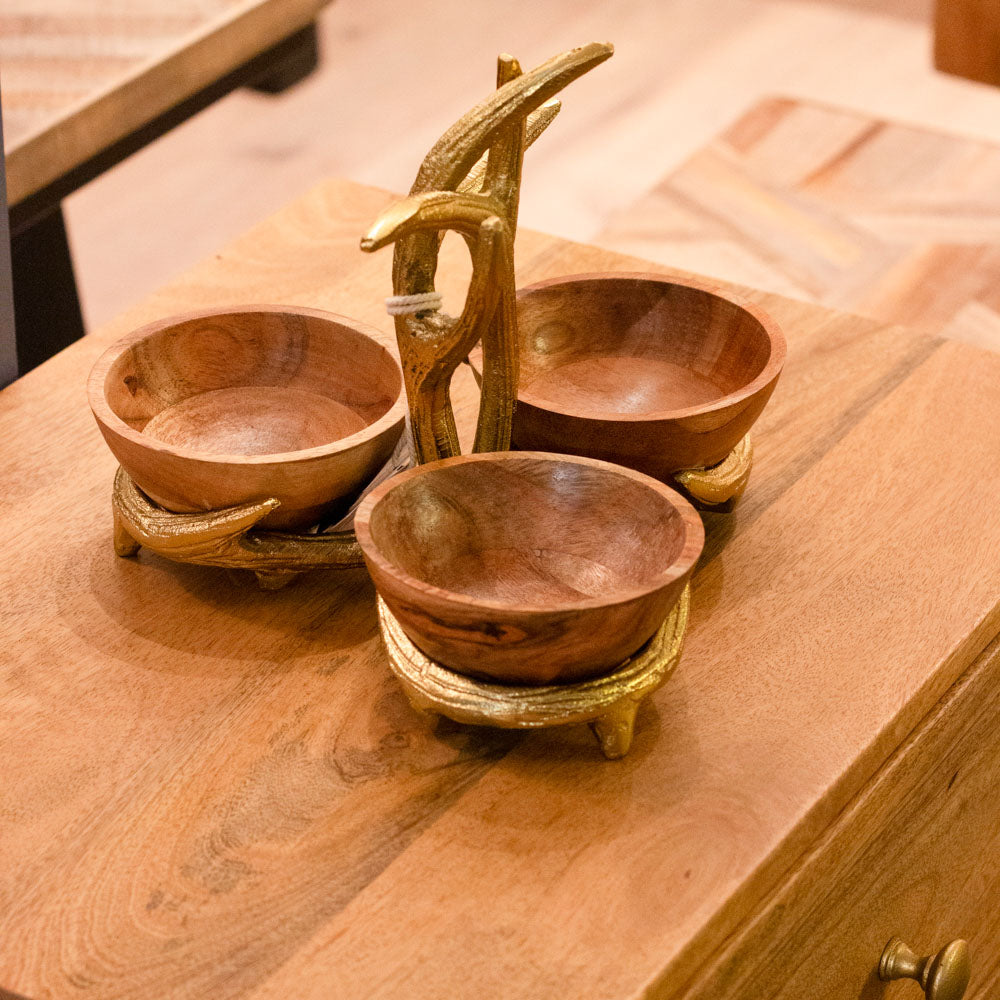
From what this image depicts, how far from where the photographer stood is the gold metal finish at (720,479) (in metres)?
0.73

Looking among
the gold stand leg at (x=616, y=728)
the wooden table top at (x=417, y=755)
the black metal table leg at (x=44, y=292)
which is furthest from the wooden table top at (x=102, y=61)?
the gold stand leg at (x=616, y=728)

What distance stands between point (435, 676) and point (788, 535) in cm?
24

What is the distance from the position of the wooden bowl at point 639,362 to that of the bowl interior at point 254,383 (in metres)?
0.09

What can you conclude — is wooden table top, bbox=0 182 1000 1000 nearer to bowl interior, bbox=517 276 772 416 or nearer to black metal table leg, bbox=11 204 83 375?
bowl interior, bbox=517 276 772 416

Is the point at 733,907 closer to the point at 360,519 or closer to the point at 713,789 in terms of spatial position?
the point at 713,789

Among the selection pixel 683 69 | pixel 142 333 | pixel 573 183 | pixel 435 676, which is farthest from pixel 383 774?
pixel 683 69

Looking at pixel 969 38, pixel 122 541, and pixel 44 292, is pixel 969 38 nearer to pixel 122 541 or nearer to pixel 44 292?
pixel 44 292

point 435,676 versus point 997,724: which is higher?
point 435,676

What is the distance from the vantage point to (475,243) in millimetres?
639

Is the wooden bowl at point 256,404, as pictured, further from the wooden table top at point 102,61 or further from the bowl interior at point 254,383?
the wooden table top at point 102,61

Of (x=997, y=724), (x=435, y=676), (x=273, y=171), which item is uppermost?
(x=435, y=676)

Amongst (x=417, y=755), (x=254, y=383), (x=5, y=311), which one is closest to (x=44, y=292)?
(x=5, y=311)

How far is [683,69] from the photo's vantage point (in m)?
2.61

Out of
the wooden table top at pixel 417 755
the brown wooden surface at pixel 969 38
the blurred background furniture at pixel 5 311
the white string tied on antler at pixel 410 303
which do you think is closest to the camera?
the wooden table top at pixel 417 755
